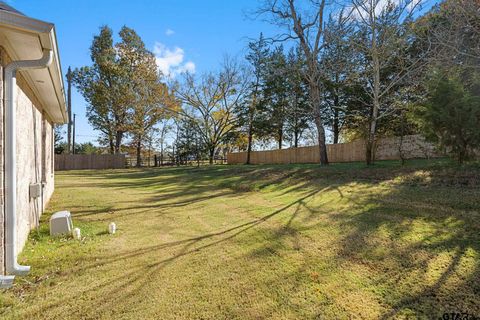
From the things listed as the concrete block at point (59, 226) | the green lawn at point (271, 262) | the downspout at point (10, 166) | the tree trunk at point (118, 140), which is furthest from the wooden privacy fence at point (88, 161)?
the downspout at point (10, 166)

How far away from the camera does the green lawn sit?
2148mm

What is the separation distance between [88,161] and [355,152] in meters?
20.6

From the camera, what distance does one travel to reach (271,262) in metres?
2.95

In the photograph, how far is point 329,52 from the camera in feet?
40.0

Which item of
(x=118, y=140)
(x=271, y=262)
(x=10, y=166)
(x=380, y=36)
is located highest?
(x=380, y=36)

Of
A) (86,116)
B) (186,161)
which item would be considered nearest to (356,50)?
(186,161)

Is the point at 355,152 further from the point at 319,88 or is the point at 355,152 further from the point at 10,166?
the point at 10,166

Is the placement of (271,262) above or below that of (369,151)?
below

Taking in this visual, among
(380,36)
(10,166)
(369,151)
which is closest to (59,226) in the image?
(10,166)

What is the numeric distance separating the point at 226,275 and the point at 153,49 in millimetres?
27687

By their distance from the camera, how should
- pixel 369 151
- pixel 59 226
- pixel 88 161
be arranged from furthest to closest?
pixel 88 161 < pixel 369 151 < pixel 59 226

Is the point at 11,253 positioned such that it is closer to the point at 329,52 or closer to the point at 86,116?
the point at 329,52

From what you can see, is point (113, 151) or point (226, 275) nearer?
point (226, 275)

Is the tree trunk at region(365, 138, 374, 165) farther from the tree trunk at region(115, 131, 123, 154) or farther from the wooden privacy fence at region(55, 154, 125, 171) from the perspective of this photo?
the tree trunk at region(115, 131, 123, 154)
